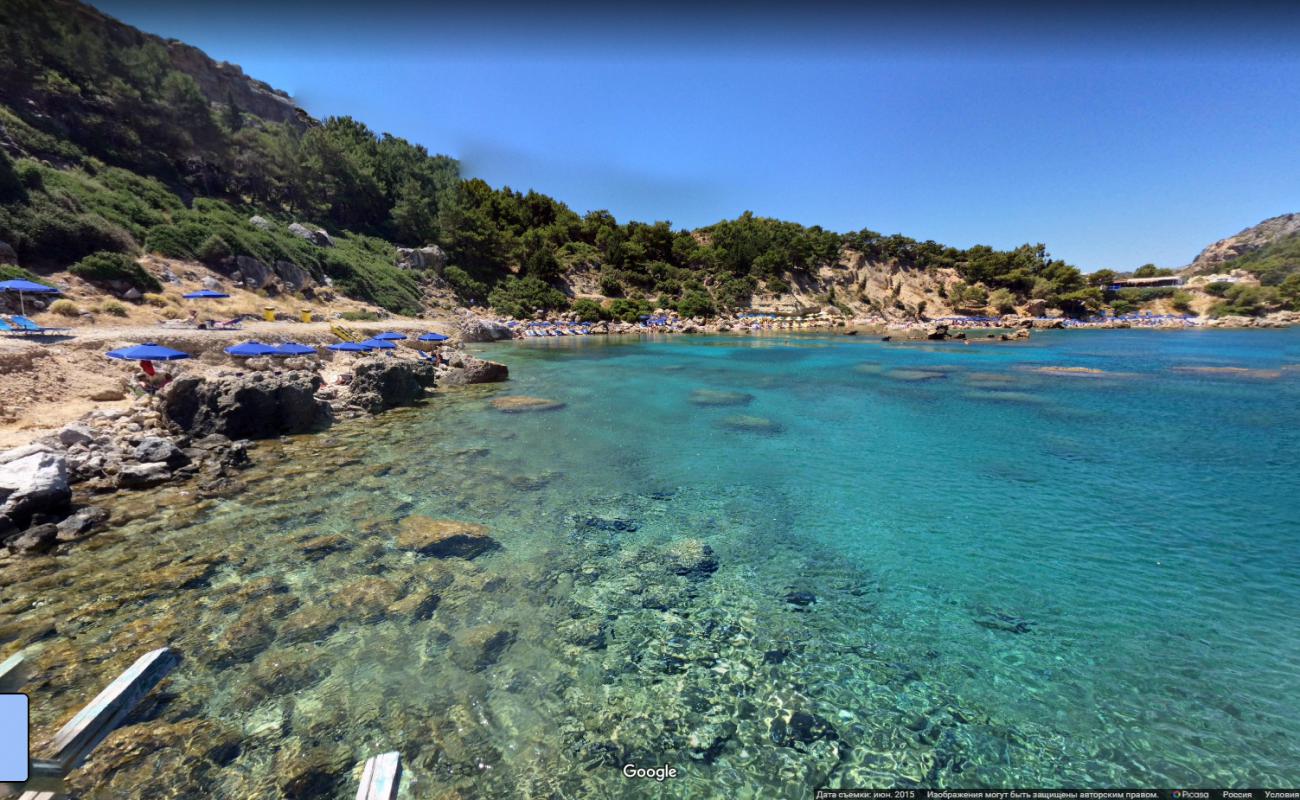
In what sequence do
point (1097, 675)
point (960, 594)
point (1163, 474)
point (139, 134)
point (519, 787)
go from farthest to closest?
point (139, 134), point (1163, 474), point (960, 594), point (1097, 675), point (519, 787)

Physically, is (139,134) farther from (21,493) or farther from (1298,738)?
(1298,738)

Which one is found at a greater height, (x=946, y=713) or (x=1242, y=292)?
(x=1242, y=292)

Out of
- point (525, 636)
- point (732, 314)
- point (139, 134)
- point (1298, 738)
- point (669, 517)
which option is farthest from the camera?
point (732, 314)

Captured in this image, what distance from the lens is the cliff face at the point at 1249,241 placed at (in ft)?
442


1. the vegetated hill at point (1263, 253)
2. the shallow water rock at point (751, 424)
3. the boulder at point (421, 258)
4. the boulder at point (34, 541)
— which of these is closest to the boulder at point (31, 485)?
the boulder at point (34, 541)

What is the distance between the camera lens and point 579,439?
48.9ft

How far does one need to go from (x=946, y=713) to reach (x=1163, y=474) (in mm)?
11711

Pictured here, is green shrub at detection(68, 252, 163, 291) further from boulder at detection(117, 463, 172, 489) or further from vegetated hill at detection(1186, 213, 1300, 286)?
vegetated hill at detection(1186, 213, 1300, 286)

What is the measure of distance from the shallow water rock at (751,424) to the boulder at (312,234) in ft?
160

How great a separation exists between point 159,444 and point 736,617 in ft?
43.0

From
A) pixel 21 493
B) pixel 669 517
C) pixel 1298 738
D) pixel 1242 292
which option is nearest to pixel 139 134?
pixel 21 493

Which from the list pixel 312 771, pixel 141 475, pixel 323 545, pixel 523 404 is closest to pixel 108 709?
pixel 312 771

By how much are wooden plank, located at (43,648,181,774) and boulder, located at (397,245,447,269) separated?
189 feet

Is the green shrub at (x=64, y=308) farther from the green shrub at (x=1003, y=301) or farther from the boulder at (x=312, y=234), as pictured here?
the green shrub at (x=1003, y=301)
